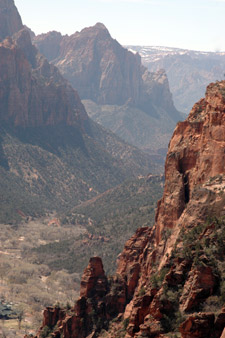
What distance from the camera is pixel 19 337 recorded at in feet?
301

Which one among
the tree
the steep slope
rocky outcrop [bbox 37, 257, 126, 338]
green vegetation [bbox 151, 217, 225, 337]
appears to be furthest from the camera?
the tree

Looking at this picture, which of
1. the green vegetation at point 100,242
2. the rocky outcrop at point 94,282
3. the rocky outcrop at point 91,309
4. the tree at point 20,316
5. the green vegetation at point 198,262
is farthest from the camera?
the green vegetation at point 100,242

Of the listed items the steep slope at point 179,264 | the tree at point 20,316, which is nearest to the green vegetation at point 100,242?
the tree at point 20,316

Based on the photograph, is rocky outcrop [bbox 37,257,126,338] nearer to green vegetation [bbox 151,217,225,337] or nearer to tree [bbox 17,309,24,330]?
green vegetation [bbox 151,217,225,337]

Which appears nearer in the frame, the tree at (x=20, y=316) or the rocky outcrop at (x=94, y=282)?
the rocky outcrop at (x=94, y=282)

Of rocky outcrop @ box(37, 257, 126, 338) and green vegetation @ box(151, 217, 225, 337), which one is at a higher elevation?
green vegetation @ box(151, 217, 225, 337)

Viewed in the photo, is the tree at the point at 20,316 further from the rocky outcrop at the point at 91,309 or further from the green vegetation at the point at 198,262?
the green vegetation at the point at 198,262

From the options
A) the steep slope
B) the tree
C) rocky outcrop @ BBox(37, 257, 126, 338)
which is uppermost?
the steep slope

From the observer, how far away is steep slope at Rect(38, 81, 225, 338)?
130 feet

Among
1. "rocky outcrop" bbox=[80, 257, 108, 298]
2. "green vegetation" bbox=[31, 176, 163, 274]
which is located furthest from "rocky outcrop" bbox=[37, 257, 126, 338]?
"green vegetation" bbox=[31, 176, 163, 274]

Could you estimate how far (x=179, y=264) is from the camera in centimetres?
4316

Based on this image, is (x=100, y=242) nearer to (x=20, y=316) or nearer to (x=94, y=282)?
(x=20, y=316)

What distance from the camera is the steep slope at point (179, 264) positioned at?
39625mm

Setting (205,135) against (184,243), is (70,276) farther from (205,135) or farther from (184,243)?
(184,243)
